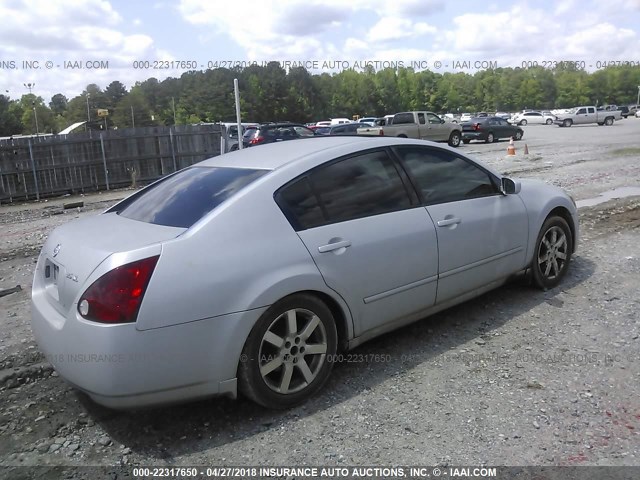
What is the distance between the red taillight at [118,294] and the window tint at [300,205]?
89 cm

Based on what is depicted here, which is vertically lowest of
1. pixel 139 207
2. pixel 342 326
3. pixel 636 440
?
pixel 636 440

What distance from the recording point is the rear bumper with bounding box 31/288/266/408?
110 inches

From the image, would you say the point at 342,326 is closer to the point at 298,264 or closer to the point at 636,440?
the point at 298,264

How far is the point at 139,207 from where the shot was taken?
3.84 meters

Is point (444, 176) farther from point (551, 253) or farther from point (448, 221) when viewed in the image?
point (551, 253)

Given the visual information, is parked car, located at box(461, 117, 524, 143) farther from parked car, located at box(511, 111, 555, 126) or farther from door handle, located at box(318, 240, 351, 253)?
parked car, located at box(511, 111, 555, 126)

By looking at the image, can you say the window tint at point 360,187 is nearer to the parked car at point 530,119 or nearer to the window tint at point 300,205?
the window tint at point 300,205

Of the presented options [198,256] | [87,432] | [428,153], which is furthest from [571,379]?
[87,432]

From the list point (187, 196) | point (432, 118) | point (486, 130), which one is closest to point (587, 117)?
point (486, 130)

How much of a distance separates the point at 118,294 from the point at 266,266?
2.59ft

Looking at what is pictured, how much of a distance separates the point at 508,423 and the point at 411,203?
1.59 meters

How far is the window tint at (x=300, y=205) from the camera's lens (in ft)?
11.1

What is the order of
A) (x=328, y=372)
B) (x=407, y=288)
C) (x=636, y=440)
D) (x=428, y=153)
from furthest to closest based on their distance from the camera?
(x=428, y=153) → (x=407, y=288) → (x=328, y=372) → (x=636, y=440)

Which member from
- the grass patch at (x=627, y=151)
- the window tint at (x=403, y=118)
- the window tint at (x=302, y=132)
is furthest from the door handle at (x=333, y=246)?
the window tint at (x=403, y=118)
